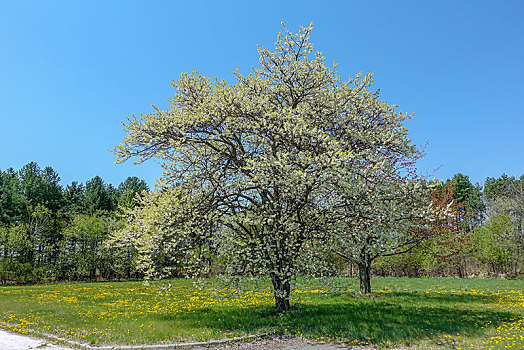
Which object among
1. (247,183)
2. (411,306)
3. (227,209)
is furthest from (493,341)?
(227,209)

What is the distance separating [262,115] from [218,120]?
1845 millimetres

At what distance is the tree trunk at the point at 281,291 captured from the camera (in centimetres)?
1378

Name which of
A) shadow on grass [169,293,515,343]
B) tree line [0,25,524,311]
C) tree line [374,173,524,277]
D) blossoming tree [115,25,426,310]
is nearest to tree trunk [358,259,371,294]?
shadow on grass [169,293,515,343]

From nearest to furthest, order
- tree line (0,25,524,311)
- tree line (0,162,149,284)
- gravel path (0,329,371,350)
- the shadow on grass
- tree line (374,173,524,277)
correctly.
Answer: gravel path (0,329,371,350) → the shadow on grass → tree line (0,25,524,311) → tree line (374,173,524,277) → tree line (0,162,149,284)

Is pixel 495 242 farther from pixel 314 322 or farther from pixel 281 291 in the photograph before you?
pixel 281 291

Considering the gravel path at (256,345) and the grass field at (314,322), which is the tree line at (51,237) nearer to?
the grass field at (314,322)

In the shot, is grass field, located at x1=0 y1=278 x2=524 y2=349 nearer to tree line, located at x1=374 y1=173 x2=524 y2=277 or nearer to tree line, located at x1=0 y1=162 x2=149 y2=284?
tree line, located at x1=374 y1=173 x2=524 y2=277

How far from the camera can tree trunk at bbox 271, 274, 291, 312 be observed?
45.2ft

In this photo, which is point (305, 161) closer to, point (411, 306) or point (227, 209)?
point (227, 209)

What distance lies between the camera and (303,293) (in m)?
22.3

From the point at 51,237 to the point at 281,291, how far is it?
57.5 meters

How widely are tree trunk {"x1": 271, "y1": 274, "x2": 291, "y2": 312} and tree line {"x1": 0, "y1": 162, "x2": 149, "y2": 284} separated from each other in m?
30.5

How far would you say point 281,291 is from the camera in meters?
13.9

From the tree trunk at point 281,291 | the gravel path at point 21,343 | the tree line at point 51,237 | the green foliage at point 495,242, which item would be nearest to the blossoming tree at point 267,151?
the tree trunk at point 281,291
